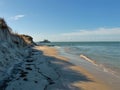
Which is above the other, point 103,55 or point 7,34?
point 7,34

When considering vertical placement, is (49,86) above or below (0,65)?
below

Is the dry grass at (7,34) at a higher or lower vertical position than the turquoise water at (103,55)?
higher

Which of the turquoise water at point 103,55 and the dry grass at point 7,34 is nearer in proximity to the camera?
the dry grass at point 7,34

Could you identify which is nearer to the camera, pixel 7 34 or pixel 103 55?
pixel 7 34

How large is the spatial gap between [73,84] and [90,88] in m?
0.95

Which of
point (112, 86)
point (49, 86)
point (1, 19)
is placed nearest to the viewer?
point (49, 86)

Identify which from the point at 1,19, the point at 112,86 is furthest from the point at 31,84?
the point at 1,19

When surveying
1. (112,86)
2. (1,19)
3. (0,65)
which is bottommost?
(112,86)

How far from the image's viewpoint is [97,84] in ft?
32.2

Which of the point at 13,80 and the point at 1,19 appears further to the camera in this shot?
the point at 1,19

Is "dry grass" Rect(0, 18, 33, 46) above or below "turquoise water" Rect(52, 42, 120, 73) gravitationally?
above

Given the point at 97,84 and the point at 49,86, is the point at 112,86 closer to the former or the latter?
the point at 97,84

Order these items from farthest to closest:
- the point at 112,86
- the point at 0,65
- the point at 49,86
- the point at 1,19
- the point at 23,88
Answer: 1. the point at 1,19
2. the point at 0,65
3. the point at 112,86
4. the point at 49,86
5. the point at 23,88

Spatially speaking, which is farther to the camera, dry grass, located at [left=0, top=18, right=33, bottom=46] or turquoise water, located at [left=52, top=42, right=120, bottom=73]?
turquoise water, located at [left=52, top=42, right=120, bottom=73]
